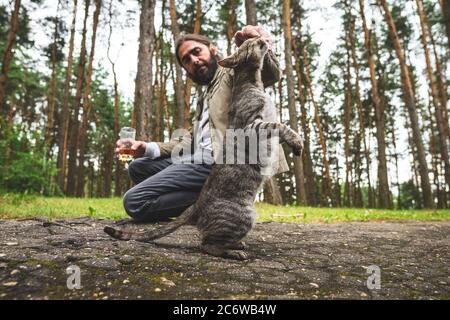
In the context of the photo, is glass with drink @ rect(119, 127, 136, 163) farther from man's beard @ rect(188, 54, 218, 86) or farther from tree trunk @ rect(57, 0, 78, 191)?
tree trunk @ rect(57, 0, 78, 191)

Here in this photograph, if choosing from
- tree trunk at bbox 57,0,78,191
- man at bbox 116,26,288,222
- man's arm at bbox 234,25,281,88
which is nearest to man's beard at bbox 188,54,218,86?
man at bbox 116,26,288,222

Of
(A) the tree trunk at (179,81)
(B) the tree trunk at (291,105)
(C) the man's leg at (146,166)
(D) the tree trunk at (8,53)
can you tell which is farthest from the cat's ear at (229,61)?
(D) the tree trunk at (8,53)

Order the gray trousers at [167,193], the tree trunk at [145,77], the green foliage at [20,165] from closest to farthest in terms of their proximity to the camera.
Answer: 1. the gray trousers at [167,193]
2. the tree trunk at [145,77]
3. the green foliage at [20,165]

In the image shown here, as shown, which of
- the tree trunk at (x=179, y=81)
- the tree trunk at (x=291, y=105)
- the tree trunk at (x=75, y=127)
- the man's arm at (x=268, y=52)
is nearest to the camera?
the man's arm at (x=268, y=52)

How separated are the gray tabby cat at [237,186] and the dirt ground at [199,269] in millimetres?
171

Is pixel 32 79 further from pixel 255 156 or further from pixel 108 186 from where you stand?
pixel 255 156

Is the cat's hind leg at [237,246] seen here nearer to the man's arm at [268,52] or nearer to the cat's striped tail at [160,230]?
the cat's striped tail at [160,230]

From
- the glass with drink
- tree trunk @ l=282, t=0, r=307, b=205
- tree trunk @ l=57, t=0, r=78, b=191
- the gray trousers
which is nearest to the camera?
the glass with drink

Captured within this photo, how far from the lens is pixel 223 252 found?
3029mm

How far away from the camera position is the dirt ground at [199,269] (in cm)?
218

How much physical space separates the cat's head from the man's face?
0.97m

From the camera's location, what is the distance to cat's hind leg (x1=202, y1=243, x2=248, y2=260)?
9.85ft

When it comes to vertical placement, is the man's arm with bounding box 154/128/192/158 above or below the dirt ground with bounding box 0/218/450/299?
above

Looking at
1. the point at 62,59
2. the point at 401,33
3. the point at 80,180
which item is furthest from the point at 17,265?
the point at 401,33
